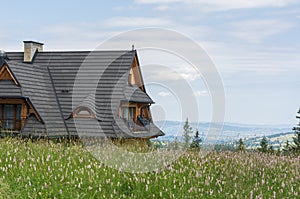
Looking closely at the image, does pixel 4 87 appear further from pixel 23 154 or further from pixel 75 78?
pixel 23 154

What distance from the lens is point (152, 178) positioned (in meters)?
9.60

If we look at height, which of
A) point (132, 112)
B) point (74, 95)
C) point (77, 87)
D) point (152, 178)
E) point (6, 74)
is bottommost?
point (152, 178)

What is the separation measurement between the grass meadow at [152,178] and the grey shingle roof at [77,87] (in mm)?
17522

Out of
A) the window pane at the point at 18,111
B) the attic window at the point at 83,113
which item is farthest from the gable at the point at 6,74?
the attic window at the point at 83,113

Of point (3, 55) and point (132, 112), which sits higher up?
point (3, 55)

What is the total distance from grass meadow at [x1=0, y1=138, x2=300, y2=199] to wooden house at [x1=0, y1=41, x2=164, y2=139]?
15971 millimetres

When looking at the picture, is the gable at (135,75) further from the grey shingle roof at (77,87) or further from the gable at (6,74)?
the gable at (6,74)

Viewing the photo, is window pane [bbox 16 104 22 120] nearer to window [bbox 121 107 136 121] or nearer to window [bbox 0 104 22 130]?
window [bbox 0 104 22 130]

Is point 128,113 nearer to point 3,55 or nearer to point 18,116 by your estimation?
point 18,116

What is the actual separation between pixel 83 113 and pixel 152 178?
69.5 ft

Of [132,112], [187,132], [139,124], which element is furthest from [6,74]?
[187,132]

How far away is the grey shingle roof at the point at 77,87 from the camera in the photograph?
97.1 feet

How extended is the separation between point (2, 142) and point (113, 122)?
1608cm

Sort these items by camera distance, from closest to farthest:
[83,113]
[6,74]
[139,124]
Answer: [6,74] → [83,113] → [139,124]
